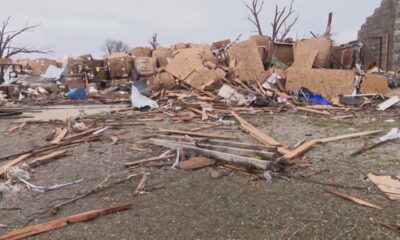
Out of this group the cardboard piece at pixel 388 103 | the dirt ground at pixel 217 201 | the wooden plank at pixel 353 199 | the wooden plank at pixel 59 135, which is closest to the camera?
the dirt ground at pixel 217 201

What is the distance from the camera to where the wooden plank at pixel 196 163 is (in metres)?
4.45

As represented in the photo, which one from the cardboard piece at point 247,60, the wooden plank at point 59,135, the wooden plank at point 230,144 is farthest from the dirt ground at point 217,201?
the cardboard piece at point 247,60

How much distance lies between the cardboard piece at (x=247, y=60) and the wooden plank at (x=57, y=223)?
8.72 metres

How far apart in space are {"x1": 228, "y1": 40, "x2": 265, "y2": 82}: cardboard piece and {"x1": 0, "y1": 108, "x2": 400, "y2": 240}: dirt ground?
6650 millimetres

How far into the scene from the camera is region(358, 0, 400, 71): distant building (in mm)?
12625

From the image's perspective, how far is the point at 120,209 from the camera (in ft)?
11.4

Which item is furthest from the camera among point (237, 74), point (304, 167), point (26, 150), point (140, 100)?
point (237, 74)

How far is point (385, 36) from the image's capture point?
43.5ft

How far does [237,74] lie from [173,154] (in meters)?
7.50

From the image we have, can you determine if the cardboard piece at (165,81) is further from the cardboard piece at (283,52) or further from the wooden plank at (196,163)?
the wooden plank at (196,163)

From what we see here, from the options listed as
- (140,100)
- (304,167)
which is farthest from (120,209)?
(140,100)

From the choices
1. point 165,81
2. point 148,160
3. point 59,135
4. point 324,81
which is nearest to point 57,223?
point 148,160

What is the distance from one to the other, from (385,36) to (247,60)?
16.4 ft

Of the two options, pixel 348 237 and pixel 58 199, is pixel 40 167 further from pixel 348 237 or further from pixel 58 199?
pixel 348 237
